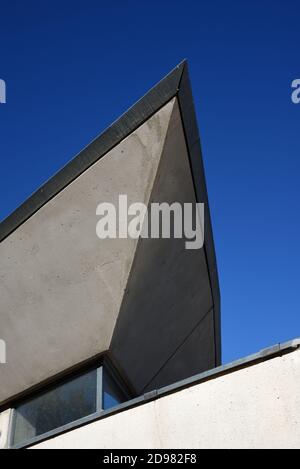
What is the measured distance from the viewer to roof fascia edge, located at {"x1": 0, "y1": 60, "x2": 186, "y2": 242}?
6793 millimetres

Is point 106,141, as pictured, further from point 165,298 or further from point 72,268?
point 165,298

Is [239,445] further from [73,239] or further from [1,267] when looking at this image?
[1,267]

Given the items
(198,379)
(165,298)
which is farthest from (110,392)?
(198,379)

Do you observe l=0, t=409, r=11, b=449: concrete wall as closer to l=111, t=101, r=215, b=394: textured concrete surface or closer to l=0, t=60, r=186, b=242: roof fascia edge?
l=111, t=101, r=215, b=394: textured concrete surface

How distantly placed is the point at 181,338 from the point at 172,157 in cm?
349

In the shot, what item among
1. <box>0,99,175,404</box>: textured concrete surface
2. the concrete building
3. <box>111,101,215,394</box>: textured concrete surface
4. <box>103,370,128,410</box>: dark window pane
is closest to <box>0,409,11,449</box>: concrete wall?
the concrete building

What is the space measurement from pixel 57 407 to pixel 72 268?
2.04 meters

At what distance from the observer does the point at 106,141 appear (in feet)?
22.8

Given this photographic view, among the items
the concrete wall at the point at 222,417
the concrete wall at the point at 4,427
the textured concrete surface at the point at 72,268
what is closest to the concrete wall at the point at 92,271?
the textured concrete surface at the point at 72,268

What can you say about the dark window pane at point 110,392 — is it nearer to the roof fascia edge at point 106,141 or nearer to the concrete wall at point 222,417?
the concrete wall at point 222,417

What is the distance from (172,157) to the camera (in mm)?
6996

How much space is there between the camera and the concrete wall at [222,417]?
4281mm

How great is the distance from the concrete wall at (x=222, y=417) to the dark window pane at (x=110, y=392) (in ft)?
6.99

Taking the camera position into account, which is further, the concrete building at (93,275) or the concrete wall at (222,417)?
the concrete building at (93,275)
